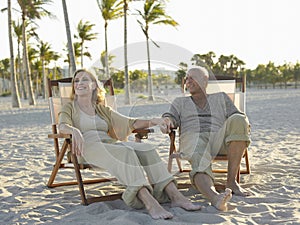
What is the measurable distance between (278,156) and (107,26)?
61.8ft

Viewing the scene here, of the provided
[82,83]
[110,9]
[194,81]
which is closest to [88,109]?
[82,83]

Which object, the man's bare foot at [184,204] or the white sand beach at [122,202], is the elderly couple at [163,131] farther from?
the white sand beach at [122,202]

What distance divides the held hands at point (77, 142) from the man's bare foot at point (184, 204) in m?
0.68

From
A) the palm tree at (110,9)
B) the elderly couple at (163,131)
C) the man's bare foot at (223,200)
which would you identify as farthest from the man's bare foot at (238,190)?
the palm tree at (110,9)

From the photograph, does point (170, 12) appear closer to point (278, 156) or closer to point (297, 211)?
point (278, 156)

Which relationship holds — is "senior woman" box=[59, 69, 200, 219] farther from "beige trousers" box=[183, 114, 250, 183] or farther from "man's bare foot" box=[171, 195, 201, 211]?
"beige trousers" box=[183, 114, 250, 183]

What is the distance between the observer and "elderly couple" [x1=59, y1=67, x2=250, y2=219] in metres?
2.43

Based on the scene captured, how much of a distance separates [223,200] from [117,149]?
728mm

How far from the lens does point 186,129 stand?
3.00 meters

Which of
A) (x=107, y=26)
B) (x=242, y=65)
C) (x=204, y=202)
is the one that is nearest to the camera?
(x=204, y=202)

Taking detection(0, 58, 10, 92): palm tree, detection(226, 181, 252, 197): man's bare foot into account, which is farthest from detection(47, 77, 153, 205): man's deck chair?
detection(0, 58, 10, 92): palm tree

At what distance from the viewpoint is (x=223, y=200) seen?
93.2 inches

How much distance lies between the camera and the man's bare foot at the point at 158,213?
2.26m

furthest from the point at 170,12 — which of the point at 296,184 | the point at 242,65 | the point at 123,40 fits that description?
the point at 242,65
